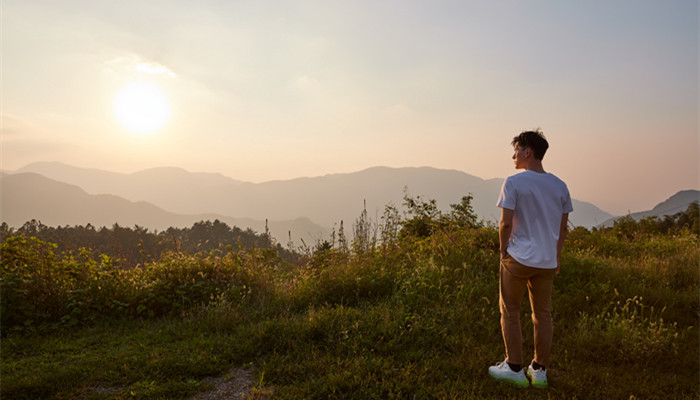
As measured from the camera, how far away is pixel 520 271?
12.1 ft

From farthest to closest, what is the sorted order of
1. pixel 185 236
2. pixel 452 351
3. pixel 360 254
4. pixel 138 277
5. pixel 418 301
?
pixel 185 236
pixel 360 254
pixel 138 277
pixel 418 301
pixel 452 351

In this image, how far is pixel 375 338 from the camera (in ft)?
15.1

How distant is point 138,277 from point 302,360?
12.8 feet

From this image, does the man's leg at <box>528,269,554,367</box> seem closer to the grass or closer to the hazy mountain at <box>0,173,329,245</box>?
the grass

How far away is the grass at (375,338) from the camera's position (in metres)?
3.73

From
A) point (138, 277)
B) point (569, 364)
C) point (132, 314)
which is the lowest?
point (569, 364)

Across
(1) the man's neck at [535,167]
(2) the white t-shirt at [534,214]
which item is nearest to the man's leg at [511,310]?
(2) the white t-shirt at [534,214]

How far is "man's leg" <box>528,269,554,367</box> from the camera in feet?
12.2

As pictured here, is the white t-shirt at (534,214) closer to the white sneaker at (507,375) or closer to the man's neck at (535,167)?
the man's neck at (535,167)

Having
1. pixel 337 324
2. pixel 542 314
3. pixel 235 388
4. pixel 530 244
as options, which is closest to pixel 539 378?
pixel 542 314

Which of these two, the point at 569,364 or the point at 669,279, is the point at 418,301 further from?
the point at 669,279

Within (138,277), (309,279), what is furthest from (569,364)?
(138,277)

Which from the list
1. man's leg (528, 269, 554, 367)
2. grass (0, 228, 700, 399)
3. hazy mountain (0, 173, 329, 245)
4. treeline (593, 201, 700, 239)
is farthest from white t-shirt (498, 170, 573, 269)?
hazy mountain (0, 173, 329, 245)

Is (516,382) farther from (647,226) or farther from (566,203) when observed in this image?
(647,226)
